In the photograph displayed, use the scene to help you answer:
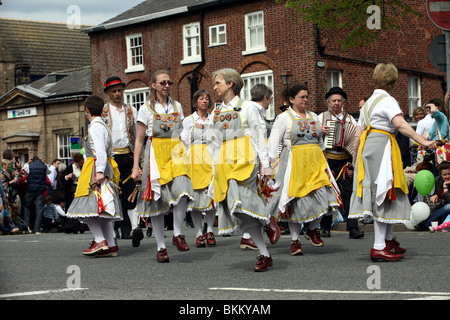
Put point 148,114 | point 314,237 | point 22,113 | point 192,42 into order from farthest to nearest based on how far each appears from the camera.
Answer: point 22,113 < point 192,42 < point 314,237 < point 148,114

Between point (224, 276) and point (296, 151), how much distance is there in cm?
268

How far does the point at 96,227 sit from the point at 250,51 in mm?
24151

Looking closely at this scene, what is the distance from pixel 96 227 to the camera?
33.2 ft

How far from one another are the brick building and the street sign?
54.8ft

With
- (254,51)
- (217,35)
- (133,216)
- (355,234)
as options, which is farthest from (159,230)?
(217,35)

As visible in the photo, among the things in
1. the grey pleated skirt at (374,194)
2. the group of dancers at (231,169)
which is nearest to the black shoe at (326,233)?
the group of dancers at (231,169)

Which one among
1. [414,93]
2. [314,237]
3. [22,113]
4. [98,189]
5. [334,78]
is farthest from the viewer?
[22,113]

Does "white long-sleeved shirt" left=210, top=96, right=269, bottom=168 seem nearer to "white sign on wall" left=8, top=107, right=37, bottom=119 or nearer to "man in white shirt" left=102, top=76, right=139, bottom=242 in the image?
"man in white shirt" left=102, top=76, right=139, bottom=242

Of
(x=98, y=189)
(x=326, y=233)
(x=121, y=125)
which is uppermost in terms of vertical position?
(x=121, y=125)

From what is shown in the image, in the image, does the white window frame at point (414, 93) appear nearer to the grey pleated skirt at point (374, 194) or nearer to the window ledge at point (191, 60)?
the window ledge at point (191, 60)

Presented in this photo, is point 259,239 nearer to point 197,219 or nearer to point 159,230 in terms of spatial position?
point 159,230

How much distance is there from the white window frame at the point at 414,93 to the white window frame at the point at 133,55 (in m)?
12.1

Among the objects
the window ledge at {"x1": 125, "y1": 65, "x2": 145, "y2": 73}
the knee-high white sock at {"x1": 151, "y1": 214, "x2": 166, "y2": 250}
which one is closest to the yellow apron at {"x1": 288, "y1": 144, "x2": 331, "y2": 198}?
the knee-high white sock at {"x1": 151, "y1": 214, "x2": 166, "y2": 250}

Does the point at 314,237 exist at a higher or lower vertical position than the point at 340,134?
lower
